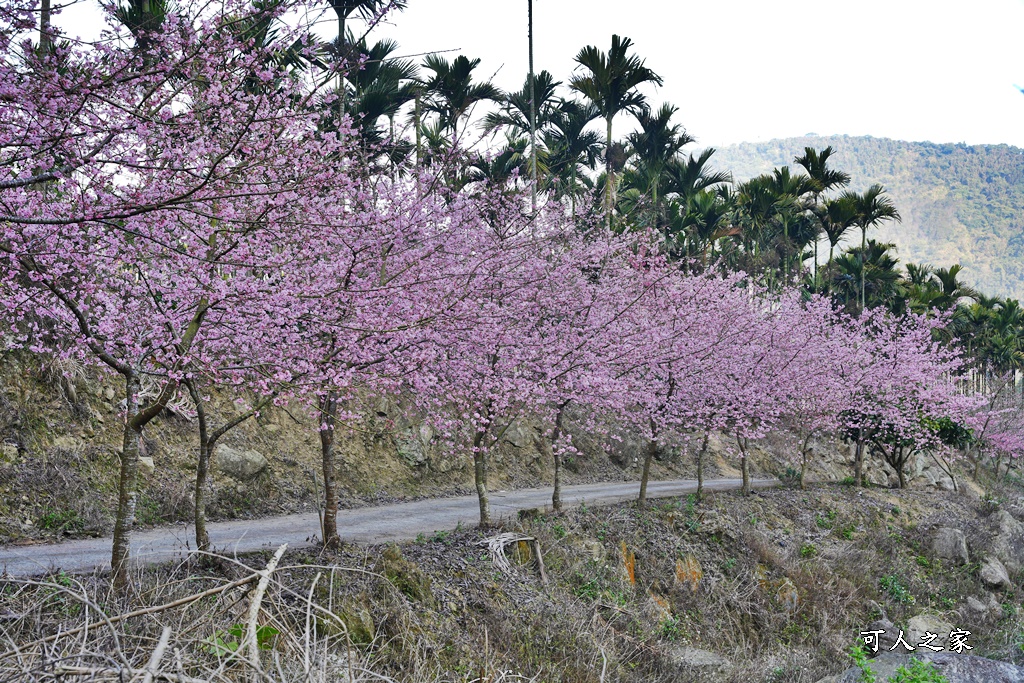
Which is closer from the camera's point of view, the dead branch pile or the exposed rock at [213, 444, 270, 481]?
the dead branch pile

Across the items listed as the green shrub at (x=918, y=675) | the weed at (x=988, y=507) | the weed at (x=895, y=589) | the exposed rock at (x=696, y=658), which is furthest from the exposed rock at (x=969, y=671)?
the weed at (x=988, y=507)

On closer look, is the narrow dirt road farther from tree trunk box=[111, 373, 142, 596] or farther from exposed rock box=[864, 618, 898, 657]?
exposed rock box=[864, 618, 898, 657]

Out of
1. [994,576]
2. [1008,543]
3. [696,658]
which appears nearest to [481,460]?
[696,658]

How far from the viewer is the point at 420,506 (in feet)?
53.2

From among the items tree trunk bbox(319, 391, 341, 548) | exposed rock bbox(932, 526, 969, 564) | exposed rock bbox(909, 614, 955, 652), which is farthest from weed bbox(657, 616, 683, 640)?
exposed rock bbox(932, 526, 969, 564)

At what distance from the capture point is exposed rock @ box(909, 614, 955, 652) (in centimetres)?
1460

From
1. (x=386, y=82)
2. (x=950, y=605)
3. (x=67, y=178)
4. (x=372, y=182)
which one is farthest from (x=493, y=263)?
(x=950, y=605)

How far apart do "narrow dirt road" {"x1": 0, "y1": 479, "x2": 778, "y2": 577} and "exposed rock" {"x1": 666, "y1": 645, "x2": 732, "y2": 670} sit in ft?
12.7

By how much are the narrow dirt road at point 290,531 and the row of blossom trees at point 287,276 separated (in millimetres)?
1002

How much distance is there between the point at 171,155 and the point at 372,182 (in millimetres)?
6545

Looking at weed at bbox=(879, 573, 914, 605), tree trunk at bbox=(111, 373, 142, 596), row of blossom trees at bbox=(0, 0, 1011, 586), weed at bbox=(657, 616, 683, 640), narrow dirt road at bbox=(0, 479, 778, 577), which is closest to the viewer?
row of blossom trees at bbox=(0, 0, 1011, 586)

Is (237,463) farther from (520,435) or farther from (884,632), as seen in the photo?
(884,632)

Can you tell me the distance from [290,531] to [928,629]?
12769 mm

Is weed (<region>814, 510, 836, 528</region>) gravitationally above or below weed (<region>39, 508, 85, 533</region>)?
below
